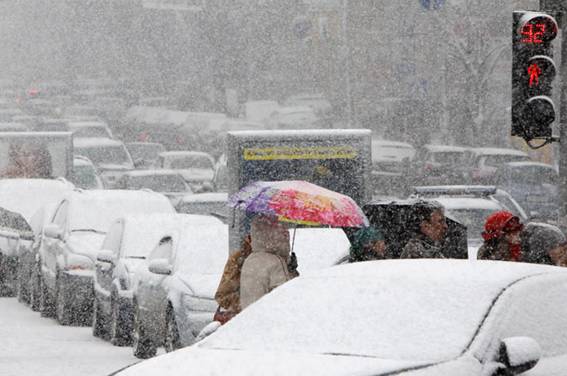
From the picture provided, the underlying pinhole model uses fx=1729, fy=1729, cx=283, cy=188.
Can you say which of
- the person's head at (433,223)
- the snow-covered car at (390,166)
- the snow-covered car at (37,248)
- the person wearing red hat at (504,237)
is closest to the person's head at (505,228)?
the person wearing red hat at (504,237)

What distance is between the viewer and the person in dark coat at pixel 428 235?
11195 millimetres

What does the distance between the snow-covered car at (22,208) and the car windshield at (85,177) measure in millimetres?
7285

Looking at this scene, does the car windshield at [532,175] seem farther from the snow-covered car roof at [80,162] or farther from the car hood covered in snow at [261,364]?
the car hood covered in snow at [261,364]

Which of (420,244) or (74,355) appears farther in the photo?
(74,355)

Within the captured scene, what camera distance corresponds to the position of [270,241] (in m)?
10.3

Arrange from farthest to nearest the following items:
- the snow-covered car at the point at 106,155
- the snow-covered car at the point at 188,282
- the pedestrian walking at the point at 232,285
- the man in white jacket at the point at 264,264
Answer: the snow-covered car at the point at 106,155 < the snow-covered car at the point at 188,282 < the pedestrian walking at the point at 232,285 < the man in white jacket at the point at 264,264

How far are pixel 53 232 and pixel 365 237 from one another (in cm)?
920

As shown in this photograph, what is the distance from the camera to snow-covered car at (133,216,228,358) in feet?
46.9

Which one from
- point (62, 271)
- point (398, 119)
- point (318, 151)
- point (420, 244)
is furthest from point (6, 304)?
point (398, 119)

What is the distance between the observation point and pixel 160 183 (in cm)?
3350

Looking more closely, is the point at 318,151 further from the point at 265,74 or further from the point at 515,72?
the point at 265,74

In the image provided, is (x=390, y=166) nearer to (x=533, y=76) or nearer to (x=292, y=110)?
(x=292, y=110)

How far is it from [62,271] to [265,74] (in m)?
52.8

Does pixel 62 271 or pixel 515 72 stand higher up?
pixel 515 72
